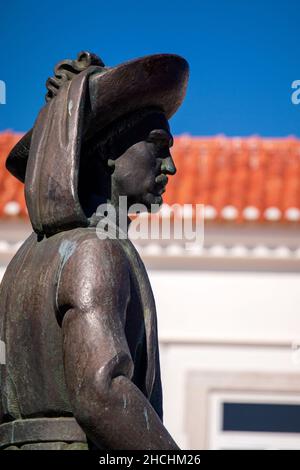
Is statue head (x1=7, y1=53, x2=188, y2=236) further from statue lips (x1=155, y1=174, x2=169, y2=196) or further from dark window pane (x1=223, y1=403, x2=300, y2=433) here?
dark window pane (x1=223, y1=403, x2=300, y2=433)

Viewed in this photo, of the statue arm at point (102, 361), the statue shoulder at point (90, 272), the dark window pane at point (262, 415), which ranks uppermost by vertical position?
the statue shoulder at point (90, 272)

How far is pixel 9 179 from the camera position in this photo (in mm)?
10859

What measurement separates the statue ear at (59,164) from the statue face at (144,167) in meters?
0.16

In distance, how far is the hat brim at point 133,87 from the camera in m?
3.04

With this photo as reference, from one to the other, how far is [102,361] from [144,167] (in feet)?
1.80

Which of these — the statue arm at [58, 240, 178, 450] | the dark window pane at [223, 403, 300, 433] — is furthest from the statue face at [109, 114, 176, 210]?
the dark window pane at [223, 403, 300, 433]

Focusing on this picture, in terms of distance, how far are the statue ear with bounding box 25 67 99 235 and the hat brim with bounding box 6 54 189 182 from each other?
0.05 meters

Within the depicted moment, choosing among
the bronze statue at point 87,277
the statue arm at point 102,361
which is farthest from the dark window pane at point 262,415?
the statue arm at point 102,361

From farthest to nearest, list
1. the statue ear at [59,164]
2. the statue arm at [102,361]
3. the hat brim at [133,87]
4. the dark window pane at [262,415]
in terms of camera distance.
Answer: the dark window pane at [262,415] → the hat brim at [133,87] → the statue ear at [59,164] → the statue arm at [102,361]

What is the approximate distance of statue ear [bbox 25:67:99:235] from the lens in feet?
9.62

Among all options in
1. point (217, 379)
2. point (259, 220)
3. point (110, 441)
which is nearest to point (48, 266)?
point (110, 441)

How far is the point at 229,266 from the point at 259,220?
3.90 ft

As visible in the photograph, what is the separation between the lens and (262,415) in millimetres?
11547

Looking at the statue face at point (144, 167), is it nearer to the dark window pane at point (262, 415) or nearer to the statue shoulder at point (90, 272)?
the statue shoulder at point (90, 272)
